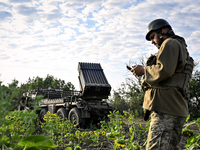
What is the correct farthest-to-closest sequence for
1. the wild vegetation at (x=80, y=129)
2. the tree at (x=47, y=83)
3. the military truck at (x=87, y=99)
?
the tree at (x=47, y=83) → the military truck at (x=87, y=99) → the wild vegetation at (x=80, y=129)

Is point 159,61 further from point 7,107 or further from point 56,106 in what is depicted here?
point 56,106

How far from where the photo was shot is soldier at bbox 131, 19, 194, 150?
2143 millimetres

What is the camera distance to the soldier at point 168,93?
7.03 ft

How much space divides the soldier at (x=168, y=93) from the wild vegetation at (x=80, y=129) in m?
0.21

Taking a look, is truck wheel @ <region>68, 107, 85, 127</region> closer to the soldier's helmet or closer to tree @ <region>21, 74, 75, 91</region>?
the soldier's helmet

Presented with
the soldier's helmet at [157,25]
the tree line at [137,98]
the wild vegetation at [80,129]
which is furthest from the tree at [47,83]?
the soldier's helmet at [157,25]

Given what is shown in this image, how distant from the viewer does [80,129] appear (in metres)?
8.14

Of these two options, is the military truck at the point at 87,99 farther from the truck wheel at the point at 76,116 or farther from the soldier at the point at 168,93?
the soldier at the point at 168,93

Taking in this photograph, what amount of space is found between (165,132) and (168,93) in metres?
0.38

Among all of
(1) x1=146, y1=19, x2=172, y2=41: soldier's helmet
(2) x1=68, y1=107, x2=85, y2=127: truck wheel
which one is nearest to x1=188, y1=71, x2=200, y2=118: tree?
(2) x1=68, y1=107, x2=85, y2=127: truck wheel

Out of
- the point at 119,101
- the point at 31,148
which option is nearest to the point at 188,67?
the point at 31,148

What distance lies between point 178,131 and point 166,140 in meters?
0.17

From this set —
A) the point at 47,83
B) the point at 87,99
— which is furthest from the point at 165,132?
the point at 47,83

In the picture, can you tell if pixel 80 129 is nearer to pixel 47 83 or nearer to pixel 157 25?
pixel 157 25
